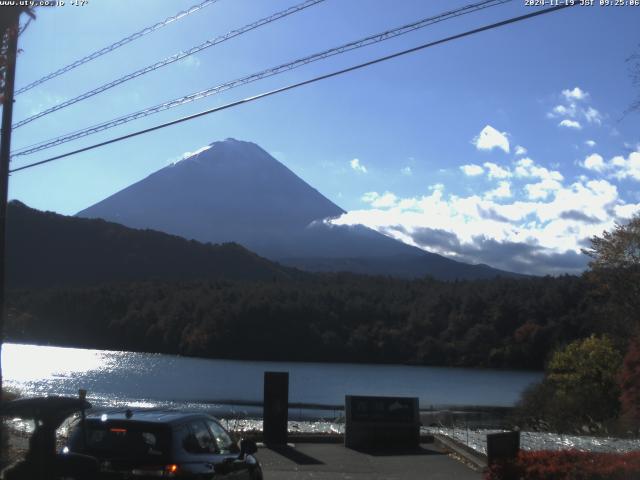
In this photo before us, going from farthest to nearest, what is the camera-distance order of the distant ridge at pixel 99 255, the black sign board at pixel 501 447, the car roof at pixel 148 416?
the distant ridge at pixel 99 255, the black sign board at pixel 501 447, the car roof at pixel 148 416

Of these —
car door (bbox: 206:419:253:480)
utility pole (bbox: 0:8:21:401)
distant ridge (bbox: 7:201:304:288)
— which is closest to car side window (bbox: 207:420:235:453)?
car door (bbox: 206:419:253:480)

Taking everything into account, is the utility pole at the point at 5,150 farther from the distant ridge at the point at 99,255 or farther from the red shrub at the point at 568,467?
the distant ridge at the point at 99,255

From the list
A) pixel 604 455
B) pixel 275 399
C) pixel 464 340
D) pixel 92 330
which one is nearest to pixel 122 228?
pixel 92 330

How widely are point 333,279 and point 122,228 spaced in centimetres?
4083

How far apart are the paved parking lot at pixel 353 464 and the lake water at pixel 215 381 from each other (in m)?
20.4

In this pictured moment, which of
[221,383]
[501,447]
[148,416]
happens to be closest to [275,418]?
[501,447]

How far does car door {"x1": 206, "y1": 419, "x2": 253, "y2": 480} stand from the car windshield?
3.37ft

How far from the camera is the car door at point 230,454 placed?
8.17 meters

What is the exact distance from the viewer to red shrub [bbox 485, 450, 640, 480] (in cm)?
899

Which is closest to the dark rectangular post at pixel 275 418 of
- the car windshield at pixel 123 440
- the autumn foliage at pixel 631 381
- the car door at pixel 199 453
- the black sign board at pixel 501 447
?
the black sign board at pixel 501 447

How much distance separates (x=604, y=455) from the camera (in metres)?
10.1

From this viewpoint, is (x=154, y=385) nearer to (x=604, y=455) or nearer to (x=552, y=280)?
(x=604, y=455)

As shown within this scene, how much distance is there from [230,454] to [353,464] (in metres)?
6.15

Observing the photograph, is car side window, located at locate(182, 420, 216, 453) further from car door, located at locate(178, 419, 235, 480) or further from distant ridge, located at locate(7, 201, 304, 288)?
distant ridge, located at locate(7, 201, 304, 288)
